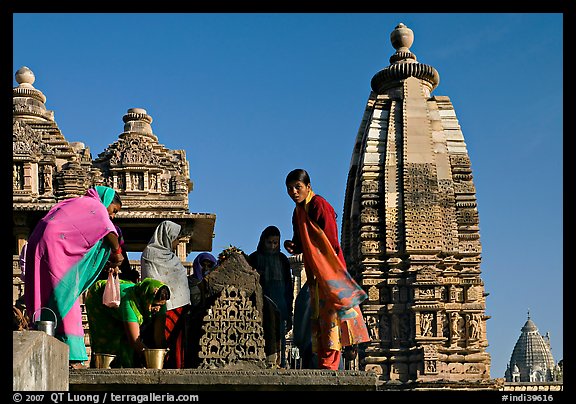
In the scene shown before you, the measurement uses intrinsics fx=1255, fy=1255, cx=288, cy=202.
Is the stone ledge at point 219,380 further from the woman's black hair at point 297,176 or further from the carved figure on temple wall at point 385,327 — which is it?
the carved figure on temple wall at point 385,327

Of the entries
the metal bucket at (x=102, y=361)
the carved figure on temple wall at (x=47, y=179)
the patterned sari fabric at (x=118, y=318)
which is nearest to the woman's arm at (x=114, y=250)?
the patterned sari fabric at (x=118, y=318)

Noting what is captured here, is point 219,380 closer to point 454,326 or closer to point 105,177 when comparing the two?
point 454,326

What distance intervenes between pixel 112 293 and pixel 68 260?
1.44ft

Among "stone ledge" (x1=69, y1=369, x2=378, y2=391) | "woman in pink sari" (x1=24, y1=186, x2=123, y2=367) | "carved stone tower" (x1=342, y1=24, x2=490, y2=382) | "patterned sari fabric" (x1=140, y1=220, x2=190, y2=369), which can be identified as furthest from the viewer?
"carved stone tower" (x1=342, y1=24, x2=490, y2=382)

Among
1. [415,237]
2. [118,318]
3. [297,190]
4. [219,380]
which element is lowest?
[219,380]

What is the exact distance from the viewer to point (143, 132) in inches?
1109

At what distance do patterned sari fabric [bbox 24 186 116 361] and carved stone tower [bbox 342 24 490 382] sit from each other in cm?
1342

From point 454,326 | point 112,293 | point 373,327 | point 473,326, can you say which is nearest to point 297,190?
point 112,293

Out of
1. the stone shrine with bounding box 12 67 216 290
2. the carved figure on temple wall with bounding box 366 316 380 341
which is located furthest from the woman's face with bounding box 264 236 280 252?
the carved figure on temple wall with bounding box 366 316 380 341

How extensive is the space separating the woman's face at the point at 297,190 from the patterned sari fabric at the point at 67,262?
50.5 inches

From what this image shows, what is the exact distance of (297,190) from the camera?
29.2 ft

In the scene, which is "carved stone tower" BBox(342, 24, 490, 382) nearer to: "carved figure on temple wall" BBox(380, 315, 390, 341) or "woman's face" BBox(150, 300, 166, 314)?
"carved figure on temple wall" BBox(380, 315, 390, 341)

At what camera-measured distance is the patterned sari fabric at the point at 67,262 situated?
8500 mm

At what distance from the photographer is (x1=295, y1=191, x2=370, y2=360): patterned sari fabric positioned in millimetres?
8773
